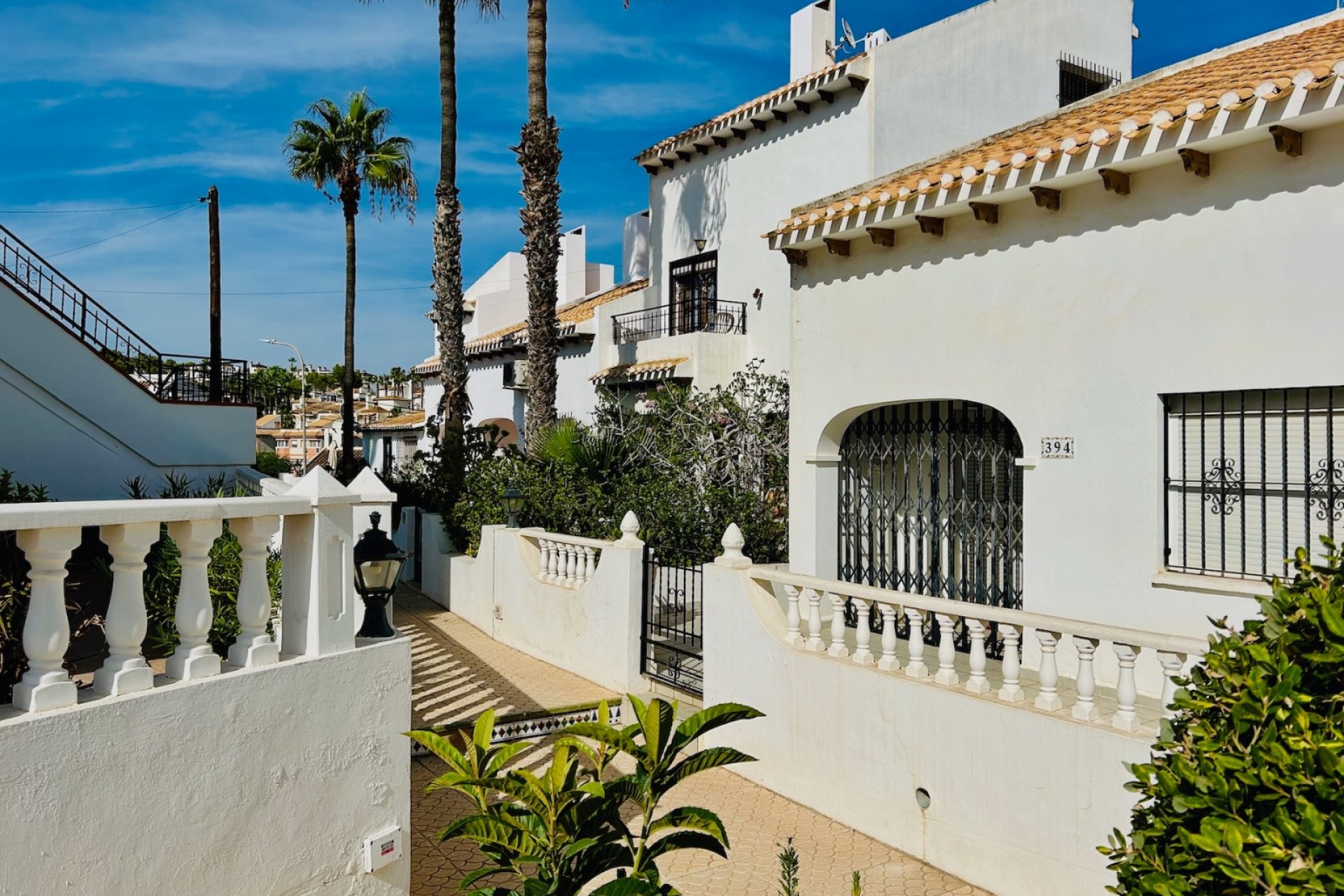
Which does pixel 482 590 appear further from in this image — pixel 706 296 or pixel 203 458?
pixel 706 296

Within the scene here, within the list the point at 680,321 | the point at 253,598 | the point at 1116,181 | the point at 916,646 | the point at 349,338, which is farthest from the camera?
the point at 349,338

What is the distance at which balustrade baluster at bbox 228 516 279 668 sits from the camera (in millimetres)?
4062

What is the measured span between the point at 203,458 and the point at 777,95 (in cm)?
1201

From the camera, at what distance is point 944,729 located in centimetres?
604

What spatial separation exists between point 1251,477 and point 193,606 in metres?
6.49

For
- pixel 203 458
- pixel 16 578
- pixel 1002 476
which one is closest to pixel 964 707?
pixel 1002 476

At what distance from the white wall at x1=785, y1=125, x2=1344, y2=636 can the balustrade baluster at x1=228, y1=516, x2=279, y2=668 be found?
5780 mm

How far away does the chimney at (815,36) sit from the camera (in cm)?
1917

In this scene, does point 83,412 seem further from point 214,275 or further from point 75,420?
point 214,275

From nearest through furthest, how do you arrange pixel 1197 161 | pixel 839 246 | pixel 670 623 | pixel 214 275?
pixel 1197 161 → pixel 839 246 → pixel 670 623 → pixel 214 275

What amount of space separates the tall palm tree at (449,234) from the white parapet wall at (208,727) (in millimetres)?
14601

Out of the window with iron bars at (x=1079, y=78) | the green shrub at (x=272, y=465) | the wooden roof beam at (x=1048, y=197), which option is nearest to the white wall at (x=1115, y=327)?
the wooden roof beam at (x=1048, y=197)

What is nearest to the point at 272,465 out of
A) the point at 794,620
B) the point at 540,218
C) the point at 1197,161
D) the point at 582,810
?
the point at 540,218

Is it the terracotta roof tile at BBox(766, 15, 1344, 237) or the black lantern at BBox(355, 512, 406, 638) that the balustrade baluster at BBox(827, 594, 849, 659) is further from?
the terracotta roof tile at BBox(766, 15, 1344, 237)
